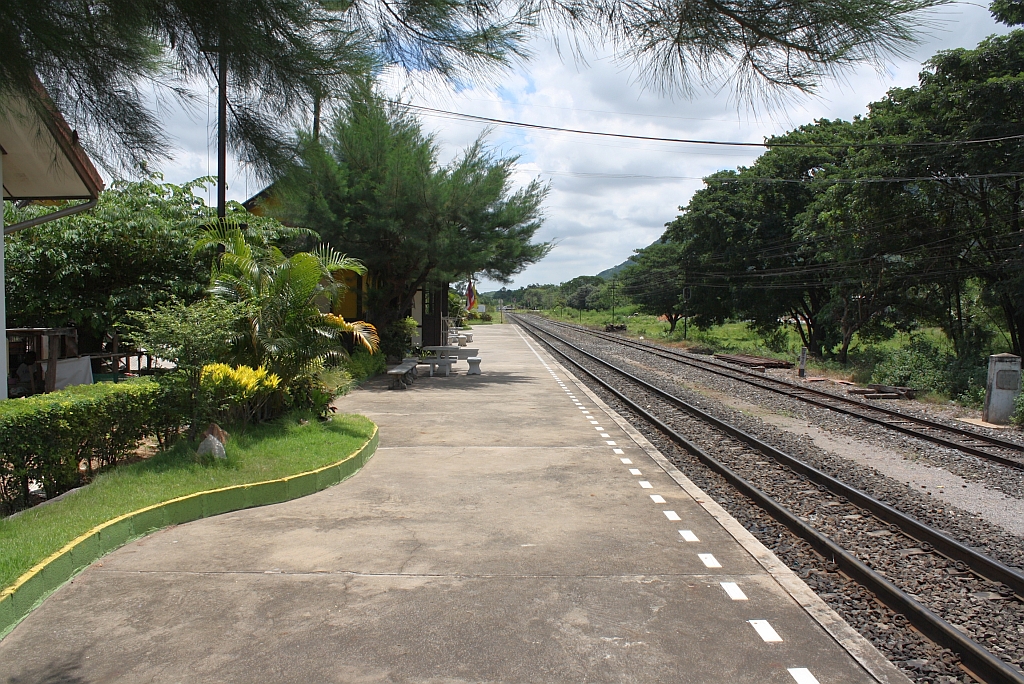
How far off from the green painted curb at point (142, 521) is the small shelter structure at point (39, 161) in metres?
2.51

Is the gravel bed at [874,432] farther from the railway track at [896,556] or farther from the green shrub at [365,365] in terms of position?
the green shrub at [365,365]

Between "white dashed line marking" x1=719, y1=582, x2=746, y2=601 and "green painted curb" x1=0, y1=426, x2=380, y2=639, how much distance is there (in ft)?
13.8

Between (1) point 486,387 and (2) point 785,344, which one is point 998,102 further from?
(2) point 785,344

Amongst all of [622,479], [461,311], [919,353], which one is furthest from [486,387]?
[461,311]

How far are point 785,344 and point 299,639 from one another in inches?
1562

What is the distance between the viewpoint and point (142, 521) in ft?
18.6

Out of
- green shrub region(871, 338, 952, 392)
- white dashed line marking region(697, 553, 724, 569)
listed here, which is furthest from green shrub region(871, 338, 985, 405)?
white dashed line marking region(697, 553, 724, 569)

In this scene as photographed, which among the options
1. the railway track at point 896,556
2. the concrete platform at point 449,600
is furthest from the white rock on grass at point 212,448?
the railway track at point 896,556

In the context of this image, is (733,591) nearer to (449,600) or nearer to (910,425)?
(449,600)

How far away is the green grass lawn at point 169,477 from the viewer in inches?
189

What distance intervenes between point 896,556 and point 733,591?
215 cm

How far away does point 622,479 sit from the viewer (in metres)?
8.20

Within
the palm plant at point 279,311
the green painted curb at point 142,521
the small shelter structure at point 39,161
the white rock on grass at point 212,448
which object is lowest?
the green painted curb at point 142,521

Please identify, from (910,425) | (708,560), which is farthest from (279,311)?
(910,425)
